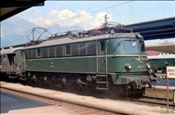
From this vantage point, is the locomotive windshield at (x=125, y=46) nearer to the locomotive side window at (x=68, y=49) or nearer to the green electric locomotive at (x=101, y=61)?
the green electric locomotive at (x=101, y=61)

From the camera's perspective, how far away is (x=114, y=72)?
47.6 feet

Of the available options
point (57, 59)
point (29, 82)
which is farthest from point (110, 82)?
point (29, 82)

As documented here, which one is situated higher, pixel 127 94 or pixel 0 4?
pixel 0 4

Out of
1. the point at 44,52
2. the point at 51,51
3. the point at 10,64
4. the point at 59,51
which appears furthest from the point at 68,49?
the point at 10,64

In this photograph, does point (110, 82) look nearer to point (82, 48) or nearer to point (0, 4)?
point (82, 48)

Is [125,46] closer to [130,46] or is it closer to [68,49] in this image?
[130,46]

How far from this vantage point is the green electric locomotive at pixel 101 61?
14.5 m

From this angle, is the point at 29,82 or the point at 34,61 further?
the point at 29,82

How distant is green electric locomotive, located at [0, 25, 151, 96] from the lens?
14.5m

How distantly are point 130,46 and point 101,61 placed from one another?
1665 mm

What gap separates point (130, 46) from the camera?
15.0m

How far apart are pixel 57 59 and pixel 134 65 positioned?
5.92 meters

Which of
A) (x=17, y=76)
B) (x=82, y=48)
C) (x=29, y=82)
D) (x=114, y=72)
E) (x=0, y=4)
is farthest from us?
(x=17, y=76)

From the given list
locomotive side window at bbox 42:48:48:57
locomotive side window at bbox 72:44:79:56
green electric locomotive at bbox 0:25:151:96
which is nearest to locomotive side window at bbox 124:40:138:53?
green electric locomotive at bbox 0:25:151:96
